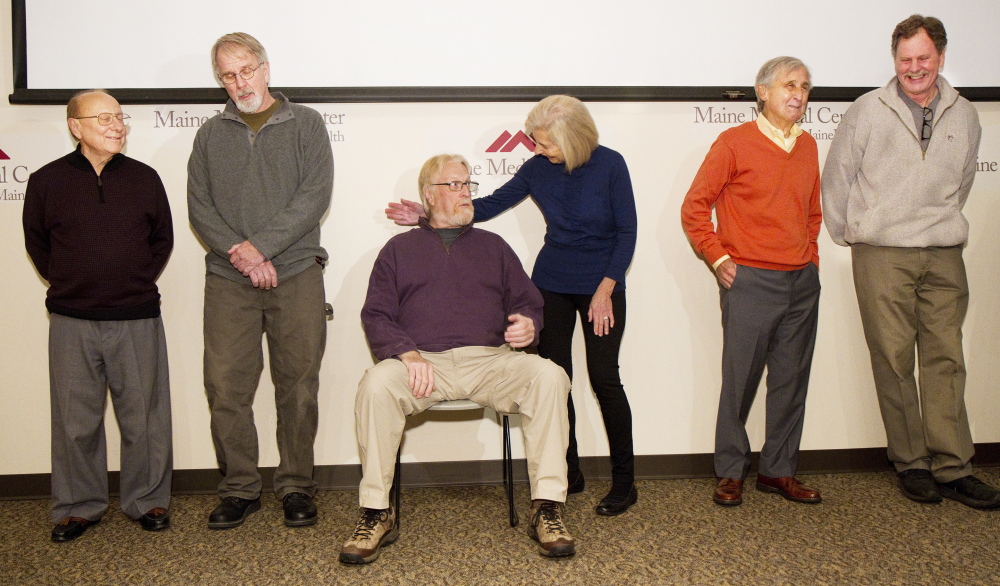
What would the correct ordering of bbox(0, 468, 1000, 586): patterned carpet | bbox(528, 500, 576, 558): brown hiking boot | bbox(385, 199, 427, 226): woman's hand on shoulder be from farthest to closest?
bbox(385, 199, 427, 226): woman's hand on shoulder < bbox(528, 500, 576, 558): brown hiking boot < bbox(0, 468, 1000, 586): patterned carpet

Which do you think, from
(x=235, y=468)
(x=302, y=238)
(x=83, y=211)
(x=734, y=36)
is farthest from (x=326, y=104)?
(x=734, y=36)

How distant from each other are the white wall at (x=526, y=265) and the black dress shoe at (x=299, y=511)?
403 millimetres

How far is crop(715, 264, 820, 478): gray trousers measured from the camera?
2.94m

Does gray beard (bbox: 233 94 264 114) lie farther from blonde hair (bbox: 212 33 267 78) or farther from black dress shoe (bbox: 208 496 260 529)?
black dress shoe (bbox: 208 496 260 529)

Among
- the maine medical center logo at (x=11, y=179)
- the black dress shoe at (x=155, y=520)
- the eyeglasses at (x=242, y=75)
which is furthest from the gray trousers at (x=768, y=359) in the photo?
the maine medical center logo at (x=11, y=179)

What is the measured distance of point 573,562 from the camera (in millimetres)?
2432

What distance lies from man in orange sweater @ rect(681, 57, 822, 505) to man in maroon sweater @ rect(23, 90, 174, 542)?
2.09m

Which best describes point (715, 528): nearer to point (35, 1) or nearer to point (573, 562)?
point (573, 562)

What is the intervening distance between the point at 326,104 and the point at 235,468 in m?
1.49

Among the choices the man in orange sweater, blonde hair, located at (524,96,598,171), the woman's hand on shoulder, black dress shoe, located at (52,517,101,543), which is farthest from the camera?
the woman's hand on shoulder

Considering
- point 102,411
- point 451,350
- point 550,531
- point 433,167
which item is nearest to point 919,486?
point 550,531

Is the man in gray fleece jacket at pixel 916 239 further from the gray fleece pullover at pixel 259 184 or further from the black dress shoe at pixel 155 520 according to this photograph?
the black dress shoe at pixel 155 520

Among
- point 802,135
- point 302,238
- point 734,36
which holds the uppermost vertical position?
point 734,36

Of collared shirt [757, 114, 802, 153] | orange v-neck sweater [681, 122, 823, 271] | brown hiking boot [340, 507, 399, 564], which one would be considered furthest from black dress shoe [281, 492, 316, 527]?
collared shirt [757, 114, 802, 153]
